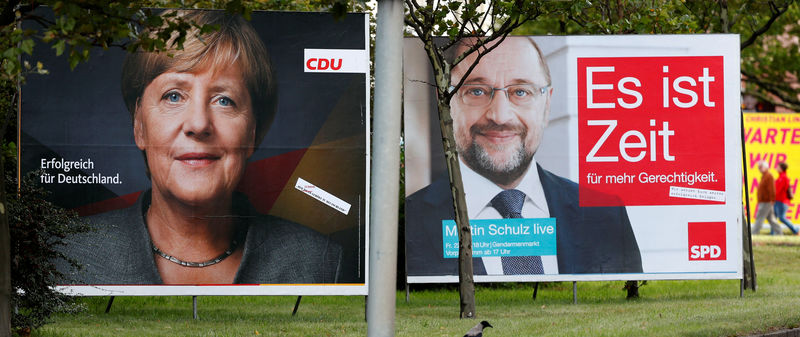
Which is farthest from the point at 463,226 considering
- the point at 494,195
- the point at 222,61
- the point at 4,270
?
the point at 4,270

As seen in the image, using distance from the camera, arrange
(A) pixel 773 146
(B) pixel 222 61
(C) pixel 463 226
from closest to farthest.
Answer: (C) pixel 463 226 < (B) pixel 222 61 < (A) pixel 773 146

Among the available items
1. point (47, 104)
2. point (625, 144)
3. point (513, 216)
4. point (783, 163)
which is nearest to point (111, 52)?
point (47, 104)

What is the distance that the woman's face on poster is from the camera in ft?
41.8

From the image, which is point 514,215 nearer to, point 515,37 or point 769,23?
point 515,37

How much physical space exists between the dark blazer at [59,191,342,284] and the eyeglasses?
9.13 ft

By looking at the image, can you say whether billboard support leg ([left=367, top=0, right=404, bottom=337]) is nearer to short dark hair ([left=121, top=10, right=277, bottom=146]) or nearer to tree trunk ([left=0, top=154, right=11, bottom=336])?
tree trunk ([left=0, top=154, right=11, bottom=336])

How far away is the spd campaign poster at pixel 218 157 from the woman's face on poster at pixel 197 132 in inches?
0.6

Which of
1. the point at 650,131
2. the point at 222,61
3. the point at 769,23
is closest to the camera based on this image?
the point at 222,61

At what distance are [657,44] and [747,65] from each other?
21.8 m

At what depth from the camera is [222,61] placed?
12.8m

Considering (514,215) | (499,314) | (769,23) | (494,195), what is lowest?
(499,314)

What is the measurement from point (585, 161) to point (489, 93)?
61.6 inches

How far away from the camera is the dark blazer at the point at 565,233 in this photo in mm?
14359

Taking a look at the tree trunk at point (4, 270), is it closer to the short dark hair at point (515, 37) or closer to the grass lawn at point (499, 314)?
the grass lawn at point (499, 314)
